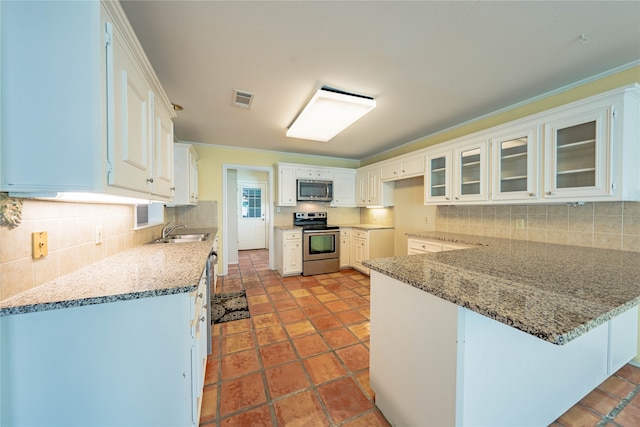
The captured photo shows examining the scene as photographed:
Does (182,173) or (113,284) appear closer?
(113,284)

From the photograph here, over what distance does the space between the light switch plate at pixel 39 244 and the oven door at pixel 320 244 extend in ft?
10.9

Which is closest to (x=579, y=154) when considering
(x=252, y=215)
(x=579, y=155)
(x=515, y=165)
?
(x=579, y=155)

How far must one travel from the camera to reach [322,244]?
14.3 ft

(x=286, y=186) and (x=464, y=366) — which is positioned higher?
(x=286, y=186)

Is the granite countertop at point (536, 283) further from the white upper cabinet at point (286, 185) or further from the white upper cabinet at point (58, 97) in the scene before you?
the white upper cabinet at point (286, 185)

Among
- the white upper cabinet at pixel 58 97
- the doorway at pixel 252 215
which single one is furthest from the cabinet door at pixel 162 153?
the doorway at pixel 252 215

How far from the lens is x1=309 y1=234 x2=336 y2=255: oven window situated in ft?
14.1

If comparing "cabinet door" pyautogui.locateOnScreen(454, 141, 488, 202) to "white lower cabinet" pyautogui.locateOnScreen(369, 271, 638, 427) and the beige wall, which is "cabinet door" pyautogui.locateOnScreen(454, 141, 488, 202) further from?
"white lower cabinet" pyautogui.locateOnScreen(369, 271, 638, 427)

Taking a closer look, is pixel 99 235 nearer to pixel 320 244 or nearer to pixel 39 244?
pixel 39 244

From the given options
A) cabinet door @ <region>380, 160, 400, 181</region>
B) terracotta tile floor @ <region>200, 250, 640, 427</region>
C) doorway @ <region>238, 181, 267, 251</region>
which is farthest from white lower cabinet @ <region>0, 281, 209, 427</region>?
doorway @ <region>238, 181, 267, 251</region>

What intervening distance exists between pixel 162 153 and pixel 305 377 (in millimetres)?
2028

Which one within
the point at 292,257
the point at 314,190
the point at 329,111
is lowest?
the point at 292,257

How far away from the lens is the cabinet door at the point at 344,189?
485cm

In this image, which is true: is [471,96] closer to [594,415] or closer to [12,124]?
[594,415]
